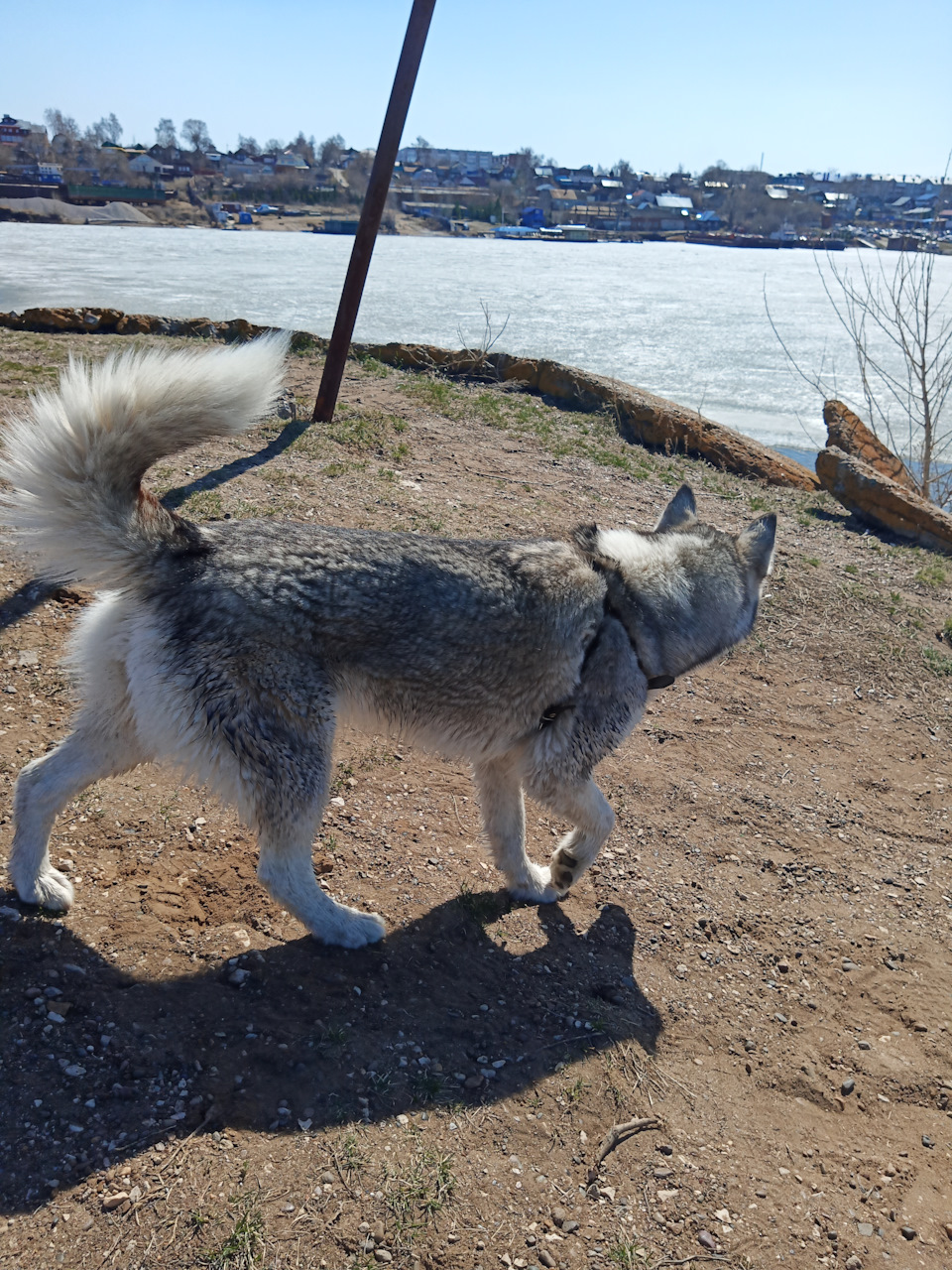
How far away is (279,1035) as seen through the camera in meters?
2.96

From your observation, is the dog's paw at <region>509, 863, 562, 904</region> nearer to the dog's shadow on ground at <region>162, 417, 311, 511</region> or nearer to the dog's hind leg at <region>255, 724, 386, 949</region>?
the dog's hind leg at <region>255, 724, 386, 949</region>

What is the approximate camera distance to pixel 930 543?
8.83 metres

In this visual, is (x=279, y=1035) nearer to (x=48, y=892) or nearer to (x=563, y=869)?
(x=48, y=892)

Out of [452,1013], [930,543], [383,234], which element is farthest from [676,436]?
[383,234]

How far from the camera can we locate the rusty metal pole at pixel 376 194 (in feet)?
26.7

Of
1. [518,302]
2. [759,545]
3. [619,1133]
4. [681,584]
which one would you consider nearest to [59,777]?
[619,1133]

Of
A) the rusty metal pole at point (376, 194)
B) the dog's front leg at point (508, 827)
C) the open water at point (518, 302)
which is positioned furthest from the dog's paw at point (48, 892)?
the open water at point (518, 302)

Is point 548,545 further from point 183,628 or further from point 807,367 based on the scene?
point 807,367

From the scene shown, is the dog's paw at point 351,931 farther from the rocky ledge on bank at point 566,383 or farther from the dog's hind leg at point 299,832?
the rocky ledge on bank at point 566,383

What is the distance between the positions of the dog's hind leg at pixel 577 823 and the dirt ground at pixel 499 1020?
22cm

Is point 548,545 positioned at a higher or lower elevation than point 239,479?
higher

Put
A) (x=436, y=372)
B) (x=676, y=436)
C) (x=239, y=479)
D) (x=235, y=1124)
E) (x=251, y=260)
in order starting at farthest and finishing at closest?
1. (x=251, y=260)
2. (x=436, y=372)
3. (x=676, y=436)
4. (x=239, y=479)
5. (x=235, y=1124)

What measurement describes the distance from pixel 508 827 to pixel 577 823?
0.32 m

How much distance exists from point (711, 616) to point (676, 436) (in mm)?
6861
